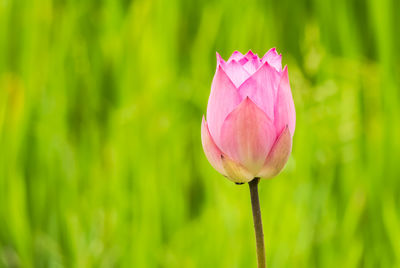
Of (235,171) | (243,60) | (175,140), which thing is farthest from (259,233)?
(175,140)

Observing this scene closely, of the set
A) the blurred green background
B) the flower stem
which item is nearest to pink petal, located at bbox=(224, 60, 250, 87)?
the flower stem

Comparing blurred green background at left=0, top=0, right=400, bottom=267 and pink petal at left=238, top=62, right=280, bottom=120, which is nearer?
pink petal at left=238, top=62, right=280, bottom=120

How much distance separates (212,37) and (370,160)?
0.55 metres

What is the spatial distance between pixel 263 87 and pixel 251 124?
33 millimetres

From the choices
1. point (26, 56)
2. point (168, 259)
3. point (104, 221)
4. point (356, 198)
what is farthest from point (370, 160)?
point (26, 56)

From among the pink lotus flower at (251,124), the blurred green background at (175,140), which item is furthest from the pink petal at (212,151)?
the blurred green background at (175,140)

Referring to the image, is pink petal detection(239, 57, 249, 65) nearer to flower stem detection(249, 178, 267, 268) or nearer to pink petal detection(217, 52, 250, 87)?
pink petal detection(217, 52, 250, 87)

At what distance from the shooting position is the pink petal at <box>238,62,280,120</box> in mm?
448

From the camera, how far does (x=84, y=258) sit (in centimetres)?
119

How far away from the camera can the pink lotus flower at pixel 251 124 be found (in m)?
0.45

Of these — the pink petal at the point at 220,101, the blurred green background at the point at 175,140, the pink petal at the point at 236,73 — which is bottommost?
the pink petal at the point at 220,101

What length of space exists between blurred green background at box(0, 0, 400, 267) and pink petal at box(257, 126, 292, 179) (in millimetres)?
691

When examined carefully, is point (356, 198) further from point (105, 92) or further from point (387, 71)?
point (105, 92)

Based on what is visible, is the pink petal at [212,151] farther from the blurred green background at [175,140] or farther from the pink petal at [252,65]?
the blurred green background at [175,140]
